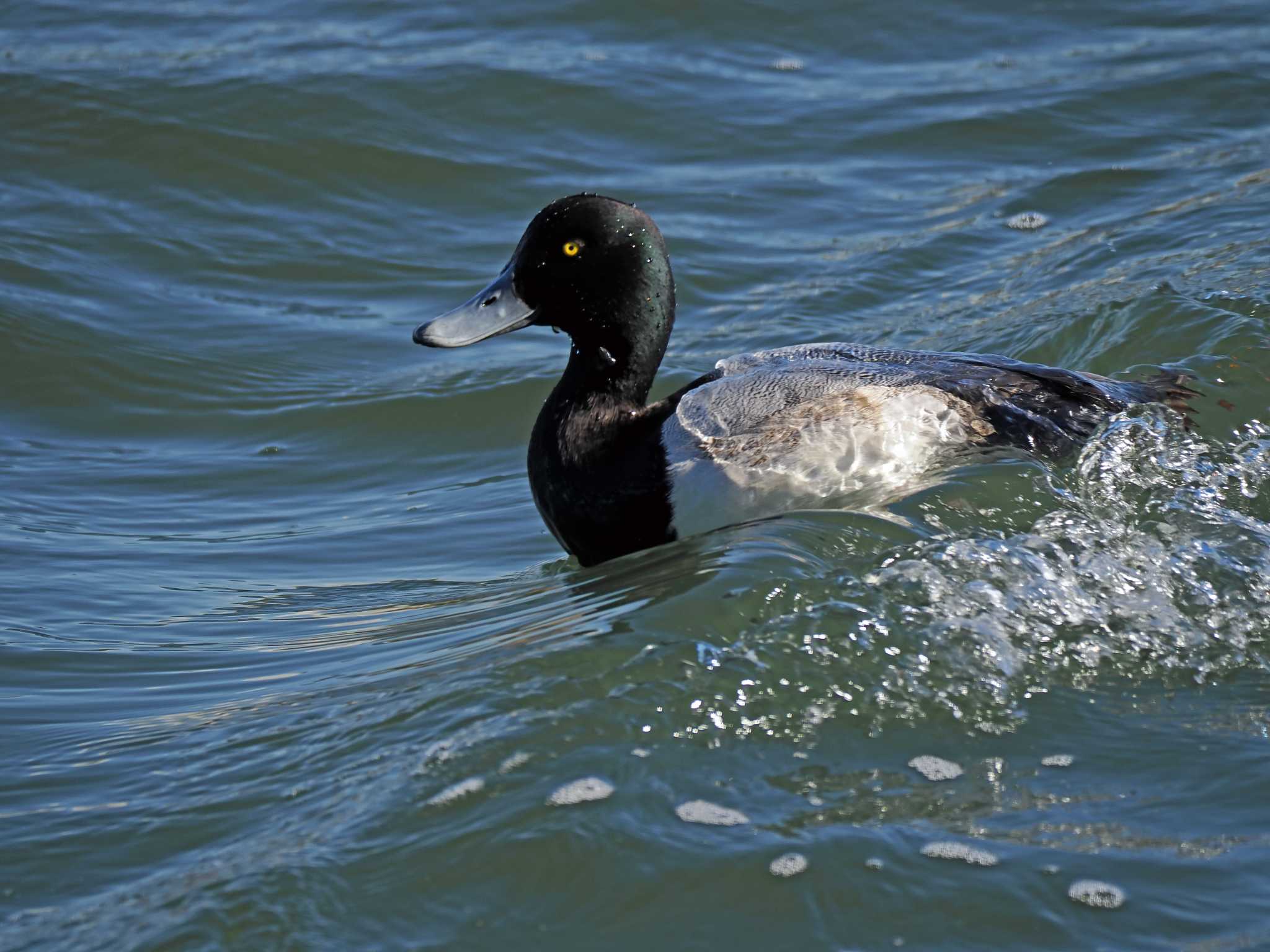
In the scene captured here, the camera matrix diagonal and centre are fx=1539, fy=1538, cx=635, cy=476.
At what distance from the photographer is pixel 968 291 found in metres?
7.79

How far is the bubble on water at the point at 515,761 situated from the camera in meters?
3.24

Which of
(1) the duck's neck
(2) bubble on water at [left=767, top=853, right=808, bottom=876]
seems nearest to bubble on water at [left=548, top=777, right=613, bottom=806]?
(2) bubble on water at [left=767, top=853, right=808, bottom=876]

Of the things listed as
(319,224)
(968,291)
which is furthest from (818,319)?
(319,224)

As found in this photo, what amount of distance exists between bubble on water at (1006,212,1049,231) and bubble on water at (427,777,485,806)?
20.2 ft

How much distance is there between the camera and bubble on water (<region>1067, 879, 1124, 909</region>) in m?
2.81

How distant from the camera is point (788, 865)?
2918 mm

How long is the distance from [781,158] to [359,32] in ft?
11.4

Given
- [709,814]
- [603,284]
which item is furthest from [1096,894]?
[603,284]

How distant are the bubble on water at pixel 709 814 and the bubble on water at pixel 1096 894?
626 mm

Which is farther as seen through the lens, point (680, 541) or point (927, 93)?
point (927, 93)

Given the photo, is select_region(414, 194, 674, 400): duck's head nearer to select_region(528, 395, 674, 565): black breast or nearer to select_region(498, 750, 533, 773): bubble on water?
select_region(528, 395, 674, 565): black breast

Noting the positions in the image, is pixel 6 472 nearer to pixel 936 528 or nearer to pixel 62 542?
pixel 62 542

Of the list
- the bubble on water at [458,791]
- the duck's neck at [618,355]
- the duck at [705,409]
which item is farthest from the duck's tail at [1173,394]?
the bubble on water at [458,791]

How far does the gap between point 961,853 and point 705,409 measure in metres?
2.05
